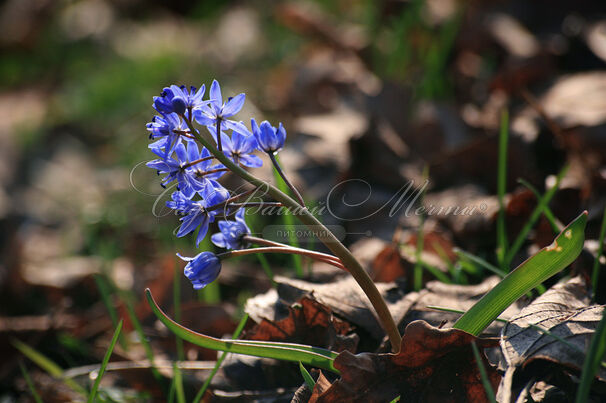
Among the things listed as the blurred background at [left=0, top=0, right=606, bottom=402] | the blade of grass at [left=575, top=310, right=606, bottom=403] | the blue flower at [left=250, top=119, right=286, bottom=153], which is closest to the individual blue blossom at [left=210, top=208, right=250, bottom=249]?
the blue flower at [left=250, top=119, right=286, bottom=153]

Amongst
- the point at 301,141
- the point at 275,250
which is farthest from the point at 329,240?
the point at 301,141

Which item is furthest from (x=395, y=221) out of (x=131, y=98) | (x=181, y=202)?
(x=131, y=98)

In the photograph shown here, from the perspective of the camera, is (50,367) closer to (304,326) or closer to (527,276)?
(304,326)

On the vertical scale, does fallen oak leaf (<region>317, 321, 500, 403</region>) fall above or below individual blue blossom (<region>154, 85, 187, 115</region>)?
below

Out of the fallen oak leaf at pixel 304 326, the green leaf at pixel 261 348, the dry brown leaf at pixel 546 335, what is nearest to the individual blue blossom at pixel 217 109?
the green leaf at pixel 261 348

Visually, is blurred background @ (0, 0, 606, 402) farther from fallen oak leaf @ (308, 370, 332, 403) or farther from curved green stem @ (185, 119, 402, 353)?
curved green stem @ (185, 119, 402, 353)

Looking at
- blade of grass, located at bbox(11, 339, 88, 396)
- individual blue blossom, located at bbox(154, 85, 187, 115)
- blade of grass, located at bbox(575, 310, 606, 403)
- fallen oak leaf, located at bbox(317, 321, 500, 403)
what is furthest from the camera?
blade of grass, located at bbox(11, 339, 88, 396)
